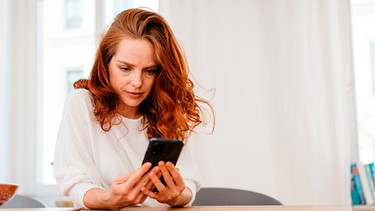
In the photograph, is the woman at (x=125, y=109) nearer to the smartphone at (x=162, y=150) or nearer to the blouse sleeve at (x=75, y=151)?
the blouse sleeve at (x=75, y=151)

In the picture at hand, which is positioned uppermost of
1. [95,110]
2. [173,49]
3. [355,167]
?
[173,49]

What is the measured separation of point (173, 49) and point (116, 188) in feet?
1.53

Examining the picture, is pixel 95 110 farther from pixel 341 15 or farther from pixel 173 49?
pixel 341 15

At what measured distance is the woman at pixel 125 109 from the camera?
1.46m

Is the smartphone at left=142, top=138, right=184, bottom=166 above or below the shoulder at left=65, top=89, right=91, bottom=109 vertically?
below

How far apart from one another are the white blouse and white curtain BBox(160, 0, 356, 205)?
144 cm

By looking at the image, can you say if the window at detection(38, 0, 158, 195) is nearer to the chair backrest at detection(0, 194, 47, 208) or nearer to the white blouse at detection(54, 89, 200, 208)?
the chair backrest at detection(0, 194, 47, 208)

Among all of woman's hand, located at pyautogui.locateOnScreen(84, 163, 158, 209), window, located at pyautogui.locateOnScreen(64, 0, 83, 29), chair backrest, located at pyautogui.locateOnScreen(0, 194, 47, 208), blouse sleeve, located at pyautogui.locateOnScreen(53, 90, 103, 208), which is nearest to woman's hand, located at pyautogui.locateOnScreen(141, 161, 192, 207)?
woman's hand, located at pyautogui.locateOnScreen(84, 163, 158, 209)

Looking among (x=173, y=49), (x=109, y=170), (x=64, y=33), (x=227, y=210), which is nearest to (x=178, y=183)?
(x=227, y=210)

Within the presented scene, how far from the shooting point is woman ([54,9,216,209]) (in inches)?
57.5

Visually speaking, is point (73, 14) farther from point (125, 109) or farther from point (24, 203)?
point (125, 109)

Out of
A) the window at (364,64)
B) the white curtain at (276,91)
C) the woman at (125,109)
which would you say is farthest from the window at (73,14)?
the woman at (125,109)

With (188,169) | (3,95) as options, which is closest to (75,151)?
(188,169)

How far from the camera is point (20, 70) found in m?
3.53
